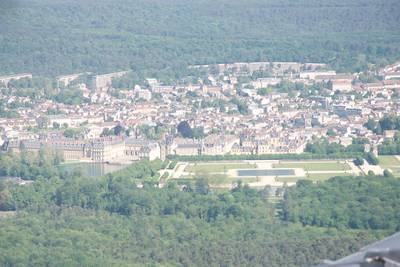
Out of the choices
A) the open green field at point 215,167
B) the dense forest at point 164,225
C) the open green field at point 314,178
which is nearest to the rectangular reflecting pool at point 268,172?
the open green field at point 215,167

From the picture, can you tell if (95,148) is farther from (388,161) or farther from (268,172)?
(388,161)

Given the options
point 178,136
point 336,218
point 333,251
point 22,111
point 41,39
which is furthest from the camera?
point 41,39

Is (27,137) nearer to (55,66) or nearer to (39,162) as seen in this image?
(39,162)

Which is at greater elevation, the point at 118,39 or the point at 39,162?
the point at 118,39

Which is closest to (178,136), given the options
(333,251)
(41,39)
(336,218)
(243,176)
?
(243,176)

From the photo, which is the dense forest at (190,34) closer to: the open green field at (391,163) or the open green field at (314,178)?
the open green field at (391,163)

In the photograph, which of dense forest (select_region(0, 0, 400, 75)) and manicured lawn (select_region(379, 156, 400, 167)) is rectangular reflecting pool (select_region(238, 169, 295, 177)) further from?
dense forest (select_region(0, 0, 400, 75))
